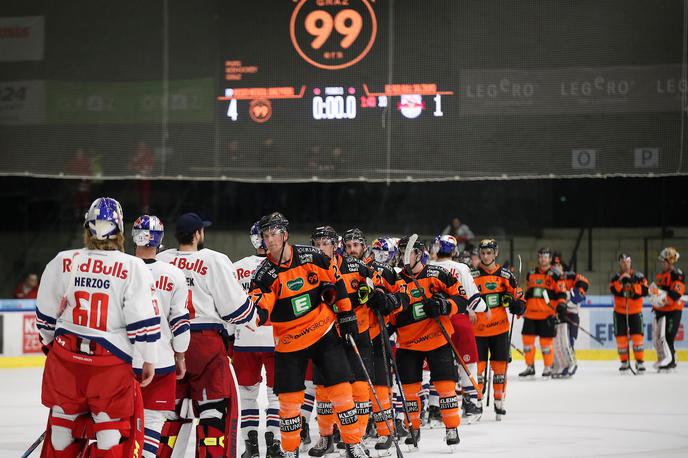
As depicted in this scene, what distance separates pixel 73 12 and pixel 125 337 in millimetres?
11212

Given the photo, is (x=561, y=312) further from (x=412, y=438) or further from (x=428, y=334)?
(x=412, y=438)

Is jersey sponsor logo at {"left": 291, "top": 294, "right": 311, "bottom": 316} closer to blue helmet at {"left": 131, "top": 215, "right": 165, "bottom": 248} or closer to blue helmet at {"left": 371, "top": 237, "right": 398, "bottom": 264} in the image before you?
blue helmet at {"left": 131, "top": 215, "right": 165, "bottom": 248}

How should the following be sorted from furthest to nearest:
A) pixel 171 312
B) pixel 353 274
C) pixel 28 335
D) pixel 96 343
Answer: pixel 28 335 < pixel 353 274 < pixel 171 312 < pixel 96 343

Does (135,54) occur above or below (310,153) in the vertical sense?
above

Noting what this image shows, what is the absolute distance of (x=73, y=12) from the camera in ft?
48.2

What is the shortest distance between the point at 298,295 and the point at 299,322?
0.14m

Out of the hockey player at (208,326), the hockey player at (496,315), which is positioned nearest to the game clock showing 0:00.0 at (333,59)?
the hockey player at (496,315)

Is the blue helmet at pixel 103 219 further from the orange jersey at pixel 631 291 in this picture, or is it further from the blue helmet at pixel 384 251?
the orange jersey at pixel 631 291

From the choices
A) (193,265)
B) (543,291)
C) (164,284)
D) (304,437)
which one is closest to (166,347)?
(164,284)

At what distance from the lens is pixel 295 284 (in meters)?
5.80

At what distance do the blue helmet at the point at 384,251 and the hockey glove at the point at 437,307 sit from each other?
2.25 ft

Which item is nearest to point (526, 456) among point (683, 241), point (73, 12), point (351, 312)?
point (351, 312)

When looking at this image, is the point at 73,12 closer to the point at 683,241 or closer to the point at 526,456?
the point at 683,241

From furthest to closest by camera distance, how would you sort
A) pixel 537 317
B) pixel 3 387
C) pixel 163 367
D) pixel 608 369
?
1. pixel 608 369
2. pixel 537 317
3. pixel 3 387
4. pixel 163 367
